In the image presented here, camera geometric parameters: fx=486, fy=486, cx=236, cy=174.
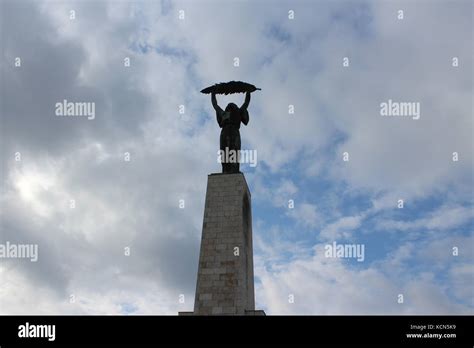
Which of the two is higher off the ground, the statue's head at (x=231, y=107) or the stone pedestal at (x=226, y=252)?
the statue's head at (x=231, y=107)

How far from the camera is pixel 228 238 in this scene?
21.3m

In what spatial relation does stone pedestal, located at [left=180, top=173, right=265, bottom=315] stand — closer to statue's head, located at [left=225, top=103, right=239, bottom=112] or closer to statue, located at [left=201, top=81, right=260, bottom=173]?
statue, located at [left=201, top=81, right=260, bottom=173]

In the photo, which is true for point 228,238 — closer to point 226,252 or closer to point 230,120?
point 226,252

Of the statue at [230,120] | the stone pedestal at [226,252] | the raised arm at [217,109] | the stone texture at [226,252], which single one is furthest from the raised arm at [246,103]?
the stone pedestal at [226,252]

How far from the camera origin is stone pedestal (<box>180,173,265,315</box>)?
65.9 ft

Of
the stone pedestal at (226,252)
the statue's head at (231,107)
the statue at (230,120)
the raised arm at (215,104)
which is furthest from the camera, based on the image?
the raised arm at (215,104)

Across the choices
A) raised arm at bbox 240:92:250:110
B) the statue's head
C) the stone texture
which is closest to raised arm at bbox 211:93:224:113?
the statue's head

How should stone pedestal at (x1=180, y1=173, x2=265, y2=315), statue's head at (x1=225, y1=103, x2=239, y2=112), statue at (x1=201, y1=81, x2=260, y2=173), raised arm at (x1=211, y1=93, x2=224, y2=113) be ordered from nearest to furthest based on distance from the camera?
stone pedestal at (x1=180, y1=173, x2=265, y2=315) → statue at (x1=201, y1=81, x2=260, y2=173) → statue's head at (x1=225, y1=103, x2=239, y2=112) → raised arm at (x1=211, y1=93, x2=224, y2=113)

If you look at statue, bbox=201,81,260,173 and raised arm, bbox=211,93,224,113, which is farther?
raised arm, bbox=211,93,224,113

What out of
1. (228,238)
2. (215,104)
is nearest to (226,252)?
(228,238)

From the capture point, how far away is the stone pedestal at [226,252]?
2008cm

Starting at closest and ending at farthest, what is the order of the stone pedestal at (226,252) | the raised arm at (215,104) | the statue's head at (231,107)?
the stone pedestal at (226,252), the statue's head at (231,107), the raised arm at (215,104)

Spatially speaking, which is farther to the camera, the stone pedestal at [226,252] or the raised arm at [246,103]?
the raised arm at [246,103]

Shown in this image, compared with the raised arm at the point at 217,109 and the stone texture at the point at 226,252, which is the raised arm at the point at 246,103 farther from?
the stone texture at the point at 226,252
